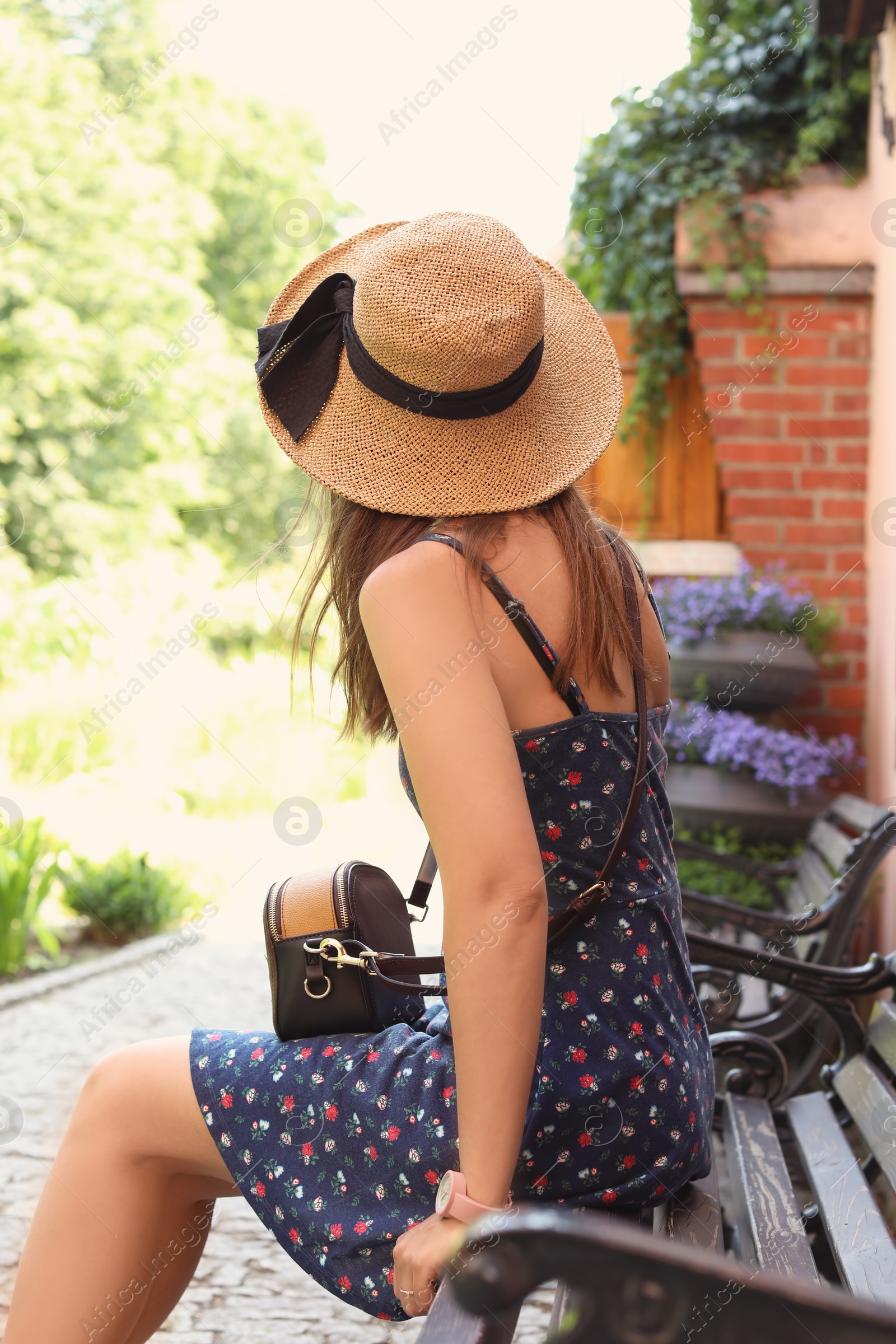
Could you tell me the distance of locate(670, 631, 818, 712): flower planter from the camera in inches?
163

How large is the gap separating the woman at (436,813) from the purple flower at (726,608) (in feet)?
9.25

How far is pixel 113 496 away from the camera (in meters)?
15.8

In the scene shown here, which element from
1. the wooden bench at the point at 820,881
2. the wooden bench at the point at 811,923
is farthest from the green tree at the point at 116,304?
the wooden bench at the point at 811,923

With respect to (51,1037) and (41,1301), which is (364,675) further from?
(51,1037)

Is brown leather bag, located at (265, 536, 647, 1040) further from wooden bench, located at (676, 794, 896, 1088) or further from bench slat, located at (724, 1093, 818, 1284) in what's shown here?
wooden bench, located at (676, 794, 896, 1088)

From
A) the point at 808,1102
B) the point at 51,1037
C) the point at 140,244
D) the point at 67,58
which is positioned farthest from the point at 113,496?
the point at 808,1102

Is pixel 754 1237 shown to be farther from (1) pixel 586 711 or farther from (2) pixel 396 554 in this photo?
(2) pixel 396 554

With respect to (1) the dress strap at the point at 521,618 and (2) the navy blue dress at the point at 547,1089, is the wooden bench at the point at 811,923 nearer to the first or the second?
(2) the navy blue dress at the point at 547,1089

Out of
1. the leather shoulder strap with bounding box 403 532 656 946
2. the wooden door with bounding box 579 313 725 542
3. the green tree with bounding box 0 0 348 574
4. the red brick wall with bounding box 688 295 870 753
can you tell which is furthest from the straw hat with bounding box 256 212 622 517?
the green tree with bounding box 0 0 348 574

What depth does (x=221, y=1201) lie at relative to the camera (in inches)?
118

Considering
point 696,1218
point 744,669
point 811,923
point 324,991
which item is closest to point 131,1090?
point 324,991

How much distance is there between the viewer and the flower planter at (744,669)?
4.14 meters

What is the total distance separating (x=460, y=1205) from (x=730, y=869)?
317 cm

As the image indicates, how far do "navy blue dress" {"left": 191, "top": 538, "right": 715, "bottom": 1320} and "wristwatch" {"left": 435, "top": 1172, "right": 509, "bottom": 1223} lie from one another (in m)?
0.14
